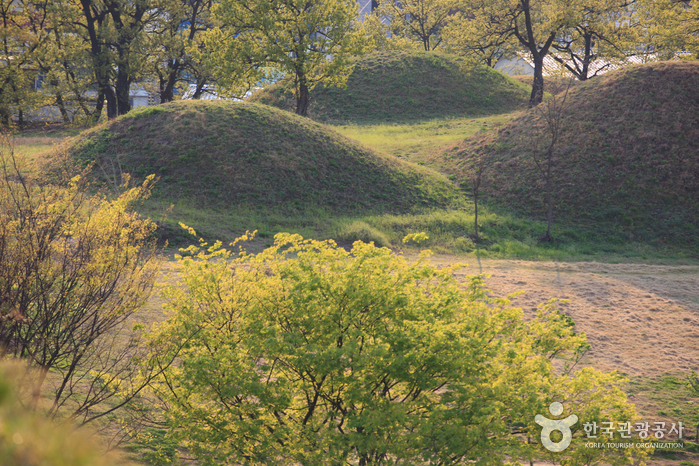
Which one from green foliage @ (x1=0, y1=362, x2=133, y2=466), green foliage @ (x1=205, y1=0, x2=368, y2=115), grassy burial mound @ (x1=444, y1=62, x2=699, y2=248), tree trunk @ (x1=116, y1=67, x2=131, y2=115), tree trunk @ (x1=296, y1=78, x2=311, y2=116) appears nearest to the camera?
green foliage @ (x1=0, y1=362, x2=133, y2=466)

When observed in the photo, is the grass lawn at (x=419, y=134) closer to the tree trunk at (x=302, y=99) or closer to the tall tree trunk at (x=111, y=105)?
the tree trunk at (x=302, y=99)

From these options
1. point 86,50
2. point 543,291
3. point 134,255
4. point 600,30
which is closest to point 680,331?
point 543,291

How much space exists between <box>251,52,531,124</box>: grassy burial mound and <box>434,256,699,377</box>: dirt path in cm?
2233

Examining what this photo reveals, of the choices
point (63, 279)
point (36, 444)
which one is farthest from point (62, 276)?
point (36, 444)

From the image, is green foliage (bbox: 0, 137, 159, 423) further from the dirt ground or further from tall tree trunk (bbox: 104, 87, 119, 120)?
tall tree trunk (bbox: 104, 87, 119, 120)

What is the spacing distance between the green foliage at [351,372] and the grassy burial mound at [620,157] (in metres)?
16.3

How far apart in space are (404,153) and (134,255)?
22731mm

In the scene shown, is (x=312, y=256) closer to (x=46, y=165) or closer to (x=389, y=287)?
(x=389, y=287)

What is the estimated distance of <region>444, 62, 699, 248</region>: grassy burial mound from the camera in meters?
19.6

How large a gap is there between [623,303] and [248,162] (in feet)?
47.5

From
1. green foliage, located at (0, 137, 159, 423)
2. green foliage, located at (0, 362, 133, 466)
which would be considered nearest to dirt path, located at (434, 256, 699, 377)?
green foliage, located at (0, 137, 159, 423)

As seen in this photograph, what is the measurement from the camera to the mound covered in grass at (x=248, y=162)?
19.0 meters

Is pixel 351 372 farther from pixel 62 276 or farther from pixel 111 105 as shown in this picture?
pixel 111 105

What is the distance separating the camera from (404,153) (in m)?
27.3
